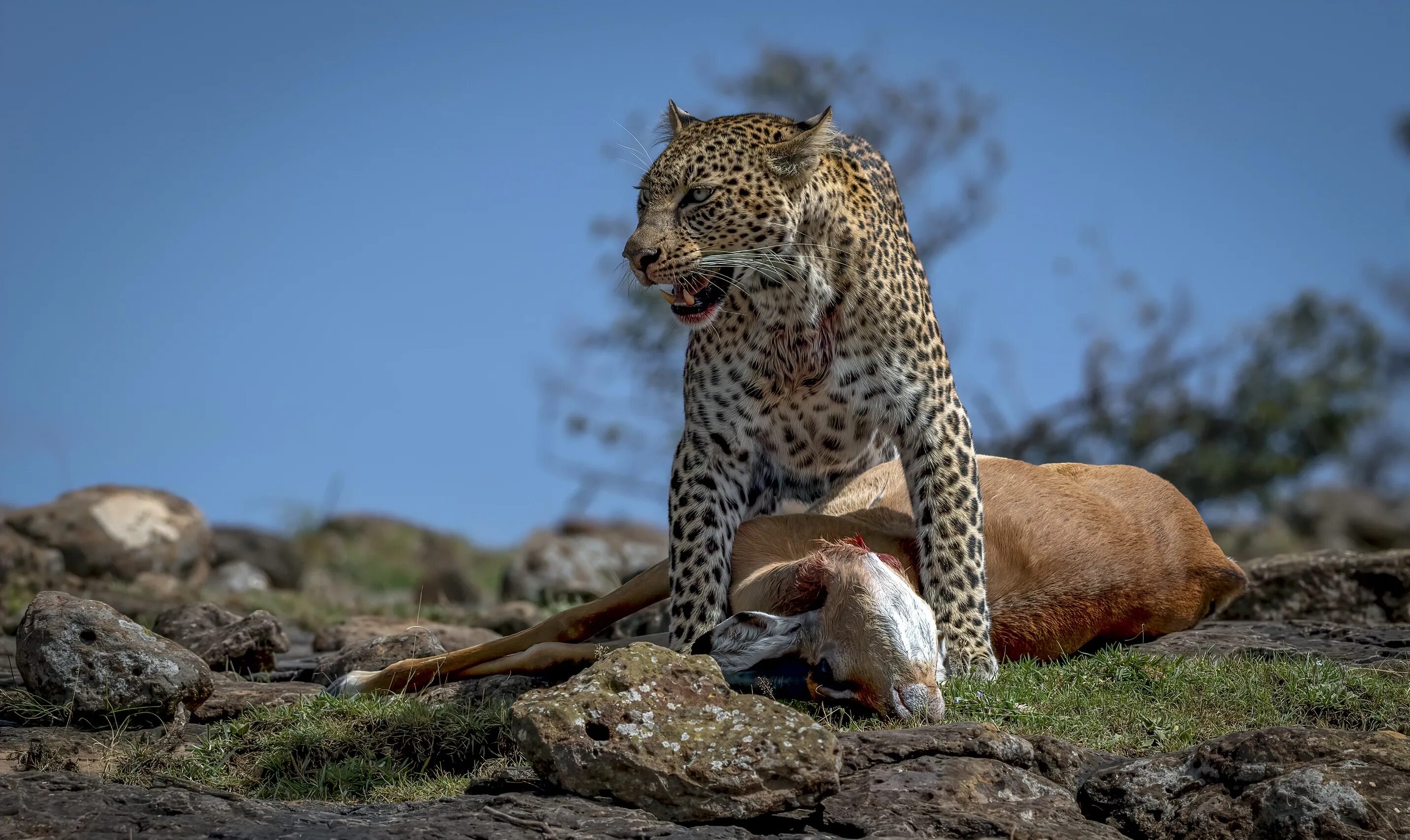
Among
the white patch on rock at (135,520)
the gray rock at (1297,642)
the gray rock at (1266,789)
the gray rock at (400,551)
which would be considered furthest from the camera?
the gray rock at (400,551)

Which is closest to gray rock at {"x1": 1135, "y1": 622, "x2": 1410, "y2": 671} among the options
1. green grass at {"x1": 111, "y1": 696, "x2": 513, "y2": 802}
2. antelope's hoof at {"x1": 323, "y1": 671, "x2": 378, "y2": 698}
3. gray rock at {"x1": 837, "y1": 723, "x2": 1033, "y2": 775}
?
gray rock at {"x1": 837, "y1": 723, "x2": 1033, "y2": 775}

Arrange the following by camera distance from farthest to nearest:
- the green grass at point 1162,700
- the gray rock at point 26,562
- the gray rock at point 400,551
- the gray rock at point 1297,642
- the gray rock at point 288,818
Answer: the gray rock at point 400,551
the gray rock at point 26,562
the gray rock at point 1297,642
the green grass at point 1162,700
the gray rock at point 288,818

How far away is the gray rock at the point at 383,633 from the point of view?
9148 millimetres

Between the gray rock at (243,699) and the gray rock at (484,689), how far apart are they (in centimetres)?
63

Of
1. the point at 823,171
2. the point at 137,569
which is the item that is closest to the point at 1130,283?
the point at 137,569

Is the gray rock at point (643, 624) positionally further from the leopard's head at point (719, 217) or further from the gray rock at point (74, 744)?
the gray rock at point (74, 744)

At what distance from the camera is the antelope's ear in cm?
599

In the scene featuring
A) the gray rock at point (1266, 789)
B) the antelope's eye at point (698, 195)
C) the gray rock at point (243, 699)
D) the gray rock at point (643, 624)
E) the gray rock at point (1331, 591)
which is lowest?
the gray rock at point (1266, 789)

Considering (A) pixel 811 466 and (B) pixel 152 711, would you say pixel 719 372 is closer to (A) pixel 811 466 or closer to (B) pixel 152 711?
(A) pixel 811 466

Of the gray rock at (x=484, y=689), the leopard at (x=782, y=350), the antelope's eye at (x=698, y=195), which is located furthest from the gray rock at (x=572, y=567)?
the antelope's eye at (x=698, y=195)

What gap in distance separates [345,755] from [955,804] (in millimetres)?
2713

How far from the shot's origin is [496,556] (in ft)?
83.9

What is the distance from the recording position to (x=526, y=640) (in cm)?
743

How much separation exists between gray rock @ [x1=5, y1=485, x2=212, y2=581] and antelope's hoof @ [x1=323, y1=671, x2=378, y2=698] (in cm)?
905
